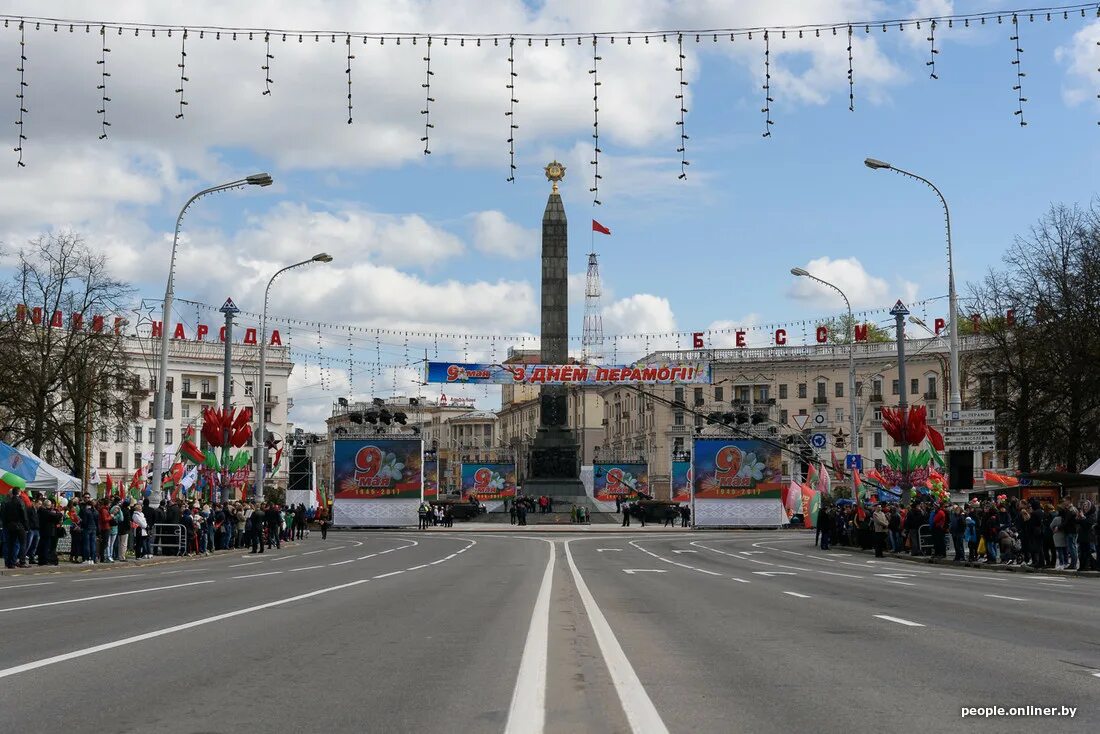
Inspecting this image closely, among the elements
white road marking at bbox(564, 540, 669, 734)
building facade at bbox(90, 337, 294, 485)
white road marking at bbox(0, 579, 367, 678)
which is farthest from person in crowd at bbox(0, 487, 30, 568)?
building facade at bbox(90, 337, 294, 485)

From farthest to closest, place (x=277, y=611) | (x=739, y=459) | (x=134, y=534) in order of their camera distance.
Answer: (x=739, y=459)
(x=134, y=534)
(x=277, y=611)

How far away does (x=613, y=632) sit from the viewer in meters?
13.7

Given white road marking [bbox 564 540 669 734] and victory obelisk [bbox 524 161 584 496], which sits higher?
victory obelisk [bbox 524 161 584 496]

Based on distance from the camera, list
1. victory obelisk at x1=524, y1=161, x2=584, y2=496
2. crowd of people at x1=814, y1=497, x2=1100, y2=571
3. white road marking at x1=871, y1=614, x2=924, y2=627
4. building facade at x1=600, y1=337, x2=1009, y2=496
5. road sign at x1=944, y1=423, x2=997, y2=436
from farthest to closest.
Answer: building facade at x1=600, y1=337, x2=1009, y2=496
victory obelisk at x1=524, y1=161, x2=584, y2=496
road sign at x1=944, y1=423, x2=997, y2=436
crowd of people at x1=814, y1=497, x2=1100, y2=571
white road marking at x1=871, y1=614, x2=924, y2=627

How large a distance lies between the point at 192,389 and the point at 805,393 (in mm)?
59765

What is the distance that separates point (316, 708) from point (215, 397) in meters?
123

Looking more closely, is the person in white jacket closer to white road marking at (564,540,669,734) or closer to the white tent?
the white tent

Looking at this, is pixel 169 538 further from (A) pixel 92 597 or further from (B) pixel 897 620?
(B) pixel 897 620

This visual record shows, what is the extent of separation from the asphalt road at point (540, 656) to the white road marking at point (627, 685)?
0.04 metres

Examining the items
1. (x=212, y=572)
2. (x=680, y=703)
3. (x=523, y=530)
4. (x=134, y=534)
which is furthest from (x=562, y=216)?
(x=680, y=703)

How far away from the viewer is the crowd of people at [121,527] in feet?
97.6

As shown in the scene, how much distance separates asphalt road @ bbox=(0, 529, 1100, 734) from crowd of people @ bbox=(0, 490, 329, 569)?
7.55m

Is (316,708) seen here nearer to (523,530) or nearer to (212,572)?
(212,572)

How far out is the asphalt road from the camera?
7.89 meters
